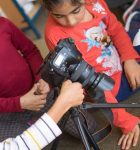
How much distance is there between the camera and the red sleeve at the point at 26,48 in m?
1.23

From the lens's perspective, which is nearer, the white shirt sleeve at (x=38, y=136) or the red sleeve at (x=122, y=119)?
the white shirt sleeve at (x=38, y=136)

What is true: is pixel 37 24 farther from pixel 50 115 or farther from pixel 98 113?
pixel 50 115

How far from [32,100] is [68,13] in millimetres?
315

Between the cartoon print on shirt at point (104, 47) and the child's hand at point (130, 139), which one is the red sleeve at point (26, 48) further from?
the child's hand at point (130, 139)

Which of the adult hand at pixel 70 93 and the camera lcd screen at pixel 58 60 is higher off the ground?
the camera lcd screen at pixel 58 60

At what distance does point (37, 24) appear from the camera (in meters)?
2.32

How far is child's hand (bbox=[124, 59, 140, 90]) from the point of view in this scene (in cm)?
124

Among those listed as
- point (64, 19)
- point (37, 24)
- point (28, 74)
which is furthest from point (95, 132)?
point (37, 24)

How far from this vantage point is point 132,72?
4.08ft

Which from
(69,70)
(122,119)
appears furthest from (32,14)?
(69,70)

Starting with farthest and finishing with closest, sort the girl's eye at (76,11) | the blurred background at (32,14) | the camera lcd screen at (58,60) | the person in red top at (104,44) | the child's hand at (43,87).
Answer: the blurred background at (32,14)
the person in red top at (104,44)
the girl's eye at (76,11)
the child's hand at (43,87)
the camera lcd screen at (58,60)

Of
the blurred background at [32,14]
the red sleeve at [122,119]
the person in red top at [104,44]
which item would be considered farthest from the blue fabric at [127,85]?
the blurred background at [32,14]

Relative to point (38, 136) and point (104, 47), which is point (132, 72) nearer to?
point (104, 47)

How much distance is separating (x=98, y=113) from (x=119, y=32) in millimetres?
389
